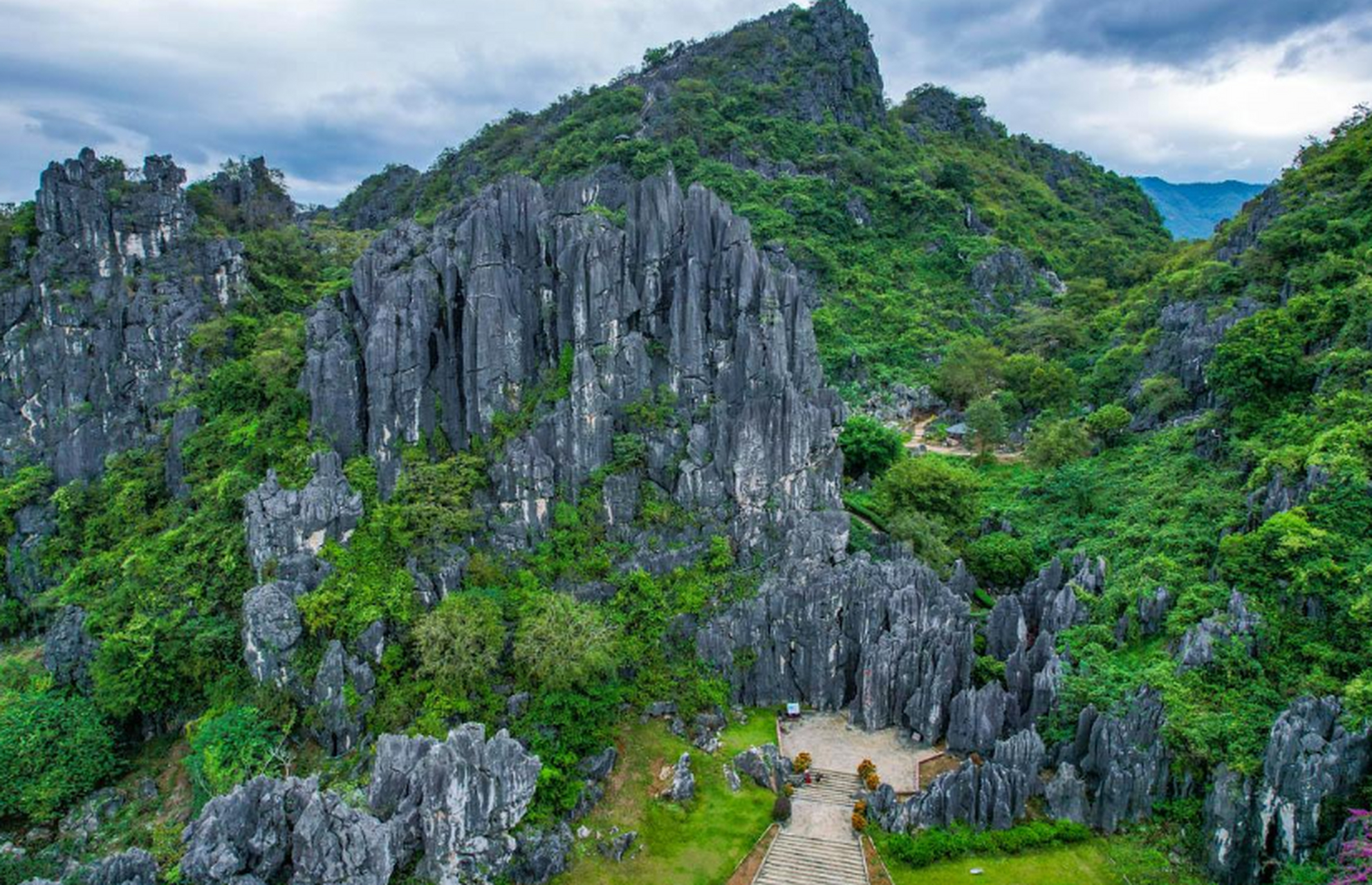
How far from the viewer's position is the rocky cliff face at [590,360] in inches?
1324

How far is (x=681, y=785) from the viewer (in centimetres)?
2628

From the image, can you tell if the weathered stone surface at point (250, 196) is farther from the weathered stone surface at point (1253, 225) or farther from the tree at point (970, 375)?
the weathered stone surface at point (1253, 225)

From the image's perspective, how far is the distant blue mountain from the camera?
127 m

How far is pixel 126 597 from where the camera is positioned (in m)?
33.6

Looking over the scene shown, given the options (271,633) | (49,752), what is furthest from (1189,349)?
(49,752)

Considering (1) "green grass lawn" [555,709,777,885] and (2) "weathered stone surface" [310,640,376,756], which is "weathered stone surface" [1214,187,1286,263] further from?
(2) "weathered stone surface" [310,640,376,756]

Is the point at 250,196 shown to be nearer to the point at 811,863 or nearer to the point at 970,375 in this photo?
the point at 970,375

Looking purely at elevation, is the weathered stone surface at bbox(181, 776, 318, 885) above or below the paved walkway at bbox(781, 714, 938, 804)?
above

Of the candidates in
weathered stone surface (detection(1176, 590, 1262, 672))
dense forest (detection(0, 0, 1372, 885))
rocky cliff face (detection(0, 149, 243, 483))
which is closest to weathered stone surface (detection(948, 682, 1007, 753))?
dense forest (detection(0, 0, 1372, 885))

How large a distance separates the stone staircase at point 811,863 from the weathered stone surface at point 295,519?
1894 centimetres

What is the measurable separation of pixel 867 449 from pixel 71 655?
3665 cm

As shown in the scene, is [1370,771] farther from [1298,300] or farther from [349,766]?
[349,766]

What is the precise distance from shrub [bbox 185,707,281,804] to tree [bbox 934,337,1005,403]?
4502 cm

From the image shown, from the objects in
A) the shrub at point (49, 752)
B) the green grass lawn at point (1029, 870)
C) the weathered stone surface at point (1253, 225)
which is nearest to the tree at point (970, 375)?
the weathered stone surface at point (1253, 225)
